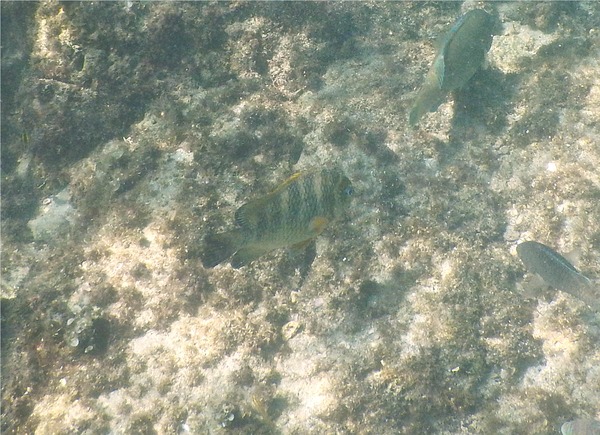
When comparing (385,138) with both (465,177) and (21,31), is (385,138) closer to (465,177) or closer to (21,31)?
(465,177)

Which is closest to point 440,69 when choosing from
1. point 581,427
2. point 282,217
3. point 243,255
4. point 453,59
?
point 453,59

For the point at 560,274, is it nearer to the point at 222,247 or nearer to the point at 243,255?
the point at 243,255

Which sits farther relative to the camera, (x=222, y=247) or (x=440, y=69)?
(x=440, y=69)

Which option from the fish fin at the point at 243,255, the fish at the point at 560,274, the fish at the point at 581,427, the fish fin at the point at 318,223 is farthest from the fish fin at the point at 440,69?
the fish at the point at 581,427

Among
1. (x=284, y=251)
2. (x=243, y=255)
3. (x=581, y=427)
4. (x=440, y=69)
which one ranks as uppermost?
(x=440, y=69)

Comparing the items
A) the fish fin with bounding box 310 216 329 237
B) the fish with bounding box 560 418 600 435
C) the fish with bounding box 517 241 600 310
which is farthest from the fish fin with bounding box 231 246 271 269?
the fish with bounding box 560 418 600 435

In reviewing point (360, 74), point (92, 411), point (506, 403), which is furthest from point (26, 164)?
point (506, 403)
